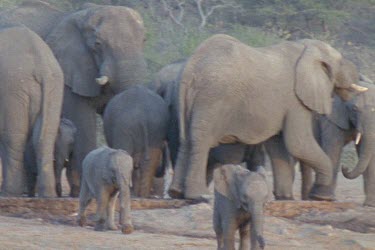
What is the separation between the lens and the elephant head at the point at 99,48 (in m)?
16.3

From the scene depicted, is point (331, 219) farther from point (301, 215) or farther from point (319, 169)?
point (319, 169)

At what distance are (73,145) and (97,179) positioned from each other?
10.5 ft

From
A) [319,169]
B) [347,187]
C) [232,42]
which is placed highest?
[232,42]

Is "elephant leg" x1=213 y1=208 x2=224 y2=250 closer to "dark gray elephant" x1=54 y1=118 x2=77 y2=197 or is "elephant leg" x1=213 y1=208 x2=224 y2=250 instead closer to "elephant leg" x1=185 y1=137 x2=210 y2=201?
"elephant leg" x1=185 y1=137 x2=210 y2=201

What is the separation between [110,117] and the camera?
15742 millimetres

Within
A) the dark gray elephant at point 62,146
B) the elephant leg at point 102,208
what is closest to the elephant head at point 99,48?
the dark gray elephant at point 62,146

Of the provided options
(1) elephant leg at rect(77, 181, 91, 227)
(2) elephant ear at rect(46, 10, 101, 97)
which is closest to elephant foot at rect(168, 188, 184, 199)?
(2) elephant ear at rect(46, 10, 101, 97)

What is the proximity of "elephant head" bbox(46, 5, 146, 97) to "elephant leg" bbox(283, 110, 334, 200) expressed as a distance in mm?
1733

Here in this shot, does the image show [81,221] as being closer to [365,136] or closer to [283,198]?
[283,198]


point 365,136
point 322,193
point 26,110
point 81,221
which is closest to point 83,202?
point 81,221

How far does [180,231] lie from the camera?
1327cm

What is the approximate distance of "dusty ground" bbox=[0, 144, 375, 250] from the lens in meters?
11.9

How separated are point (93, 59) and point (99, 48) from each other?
0.74 ft

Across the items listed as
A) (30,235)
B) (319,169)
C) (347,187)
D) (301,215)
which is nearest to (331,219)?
(301,215)
